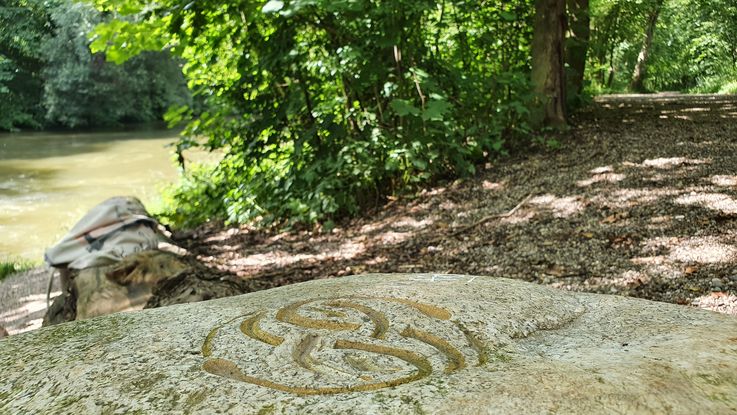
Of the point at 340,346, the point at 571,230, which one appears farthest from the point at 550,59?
the point at 340,346

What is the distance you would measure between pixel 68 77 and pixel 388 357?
26.7 metres

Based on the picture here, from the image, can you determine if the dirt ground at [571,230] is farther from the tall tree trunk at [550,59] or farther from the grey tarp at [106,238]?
the grey tarp at [106,238]

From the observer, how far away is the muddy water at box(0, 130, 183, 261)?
9914mm

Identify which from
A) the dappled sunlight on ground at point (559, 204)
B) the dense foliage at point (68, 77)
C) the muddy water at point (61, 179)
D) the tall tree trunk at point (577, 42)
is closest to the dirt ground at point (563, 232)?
the dappled sunlight on ground at point (559, 204)

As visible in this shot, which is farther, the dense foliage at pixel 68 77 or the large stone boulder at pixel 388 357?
the dense foliage at pixel 68 77

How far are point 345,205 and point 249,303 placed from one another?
3676 millimetres

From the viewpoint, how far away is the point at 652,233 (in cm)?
396

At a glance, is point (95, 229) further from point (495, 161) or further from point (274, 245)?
Result: point (495, 161)

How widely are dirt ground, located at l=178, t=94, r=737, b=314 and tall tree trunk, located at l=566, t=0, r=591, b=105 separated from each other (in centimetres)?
146

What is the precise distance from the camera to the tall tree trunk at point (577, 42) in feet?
26.7

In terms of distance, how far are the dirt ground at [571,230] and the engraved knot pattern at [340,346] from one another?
1728 mm

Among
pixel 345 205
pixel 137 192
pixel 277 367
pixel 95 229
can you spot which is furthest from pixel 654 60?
pixel 277 367

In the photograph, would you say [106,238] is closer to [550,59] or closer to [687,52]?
[550,59]

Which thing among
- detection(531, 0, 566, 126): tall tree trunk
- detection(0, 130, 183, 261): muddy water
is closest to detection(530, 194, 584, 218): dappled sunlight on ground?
detection(531, 0, 566, 126): tall tree trunk
